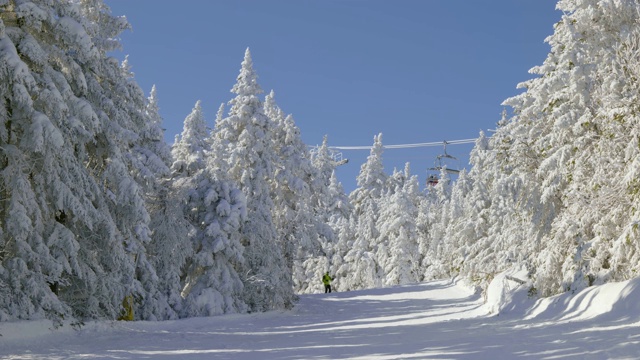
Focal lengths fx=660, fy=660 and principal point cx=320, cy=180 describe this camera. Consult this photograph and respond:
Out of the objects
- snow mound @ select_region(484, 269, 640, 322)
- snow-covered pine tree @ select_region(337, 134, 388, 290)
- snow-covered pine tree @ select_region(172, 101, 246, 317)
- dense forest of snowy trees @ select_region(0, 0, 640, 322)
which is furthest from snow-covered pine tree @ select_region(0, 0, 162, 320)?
snow-covered pine tree @ select_region(337, 134, 388, 290)

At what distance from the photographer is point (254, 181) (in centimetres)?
3138

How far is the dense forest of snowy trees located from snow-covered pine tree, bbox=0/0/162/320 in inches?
1.6

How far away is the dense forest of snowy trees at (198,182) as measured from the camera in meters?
15.2

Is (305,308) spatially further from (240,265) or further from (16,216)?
(16,216)

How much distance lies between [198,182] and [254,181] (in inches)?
171

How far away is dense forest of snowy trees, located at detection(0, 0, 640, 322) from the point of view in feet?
49.8

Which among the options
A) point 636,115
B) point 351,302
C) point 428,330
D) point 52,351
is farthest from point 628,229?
point 351,302

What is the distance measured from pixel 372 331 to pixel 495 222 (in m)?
24.4

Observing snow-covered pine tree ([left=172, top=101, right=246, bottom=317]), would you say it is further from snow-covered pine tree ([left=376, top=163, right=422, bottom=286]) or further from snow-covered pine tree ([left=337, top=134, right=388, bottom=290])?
snow-covered pine tree ([left=337, top=134, right=388, bottom=290])

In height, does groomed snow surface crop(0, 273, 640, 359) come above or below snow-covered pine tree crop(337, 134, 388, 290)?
below

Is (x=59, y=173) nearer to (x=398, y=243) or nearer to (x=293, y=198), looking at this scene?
(x=293, y=198)

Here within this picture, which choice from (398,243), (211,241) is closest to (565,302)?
(211,241)

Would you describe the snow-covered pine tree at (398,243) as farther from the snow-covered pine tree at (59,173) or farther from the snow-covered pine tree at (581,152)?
the snow-covered pine tree at (59,173)

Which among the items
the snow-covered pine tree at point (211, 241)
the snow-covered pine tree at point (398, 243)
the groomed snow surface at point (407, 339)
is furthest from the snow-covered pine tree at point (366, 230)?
the groomed snow surface at point (407, 339)
